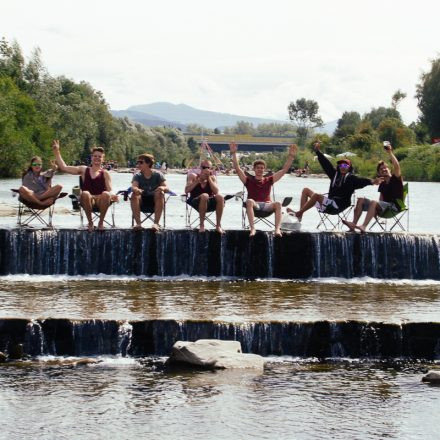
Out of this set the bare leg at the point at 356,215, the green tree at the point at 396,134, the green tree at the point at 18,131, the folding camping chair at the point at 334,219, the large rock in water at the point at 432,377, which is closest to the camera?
the large rock in water at the point at 432,377

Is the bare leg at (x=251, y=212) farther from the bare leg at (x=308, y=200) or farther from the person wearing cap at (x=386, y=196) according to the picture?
the person wearing cap at (x=386, y=196)

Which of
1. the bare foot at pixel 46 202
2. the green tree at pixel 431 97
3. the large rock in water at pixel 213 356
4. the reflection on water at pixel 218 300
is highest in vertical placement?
the green tree at pixel 431 97

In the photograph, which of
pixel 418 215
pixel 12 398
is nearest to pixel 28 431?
pixel 12 398

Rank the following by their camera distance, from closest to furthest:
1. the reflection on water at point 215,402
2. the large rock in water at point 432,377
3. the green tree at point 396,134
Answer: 1. the reflection on water at point 215,402
2. the large rock in water at point 432,377
3. the green tree at point 396,134

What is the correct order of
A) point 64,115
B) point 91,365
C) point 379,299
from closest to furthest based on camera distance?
point 91,365 < point 379,299 < point 64,115

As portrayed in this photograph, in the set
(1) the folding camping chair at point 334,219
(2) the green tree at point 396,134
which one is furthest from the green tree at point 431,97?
(1) the folding camping chair at point 334,219

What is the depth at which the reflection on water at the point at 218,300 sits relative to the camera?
11.4 m

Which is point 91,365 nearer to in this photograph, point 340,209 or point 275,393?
point 275,393

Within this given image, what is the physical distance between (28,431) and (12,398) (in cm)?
92

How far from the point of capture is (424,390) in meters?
9.53

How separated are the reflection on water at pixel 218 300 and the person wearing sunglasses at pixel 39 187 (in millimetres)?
1357

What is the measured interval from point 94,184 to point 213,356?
585 cm

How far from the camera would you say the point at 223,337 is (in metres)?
10.9

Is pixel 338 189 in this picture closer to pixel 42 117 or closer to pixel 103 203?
pixel 103 203
